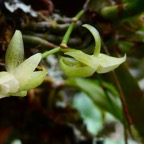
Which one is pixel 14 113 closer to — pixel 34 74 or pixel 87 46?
pixel 87 46

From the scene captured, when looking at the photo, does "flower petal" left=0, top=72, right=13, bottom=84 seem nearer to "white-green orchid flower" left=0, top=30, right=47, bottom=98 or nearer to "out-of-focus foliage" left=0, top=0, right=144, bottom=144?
"white-green orchid flower" left=0, top=30, right=47, bottom=98

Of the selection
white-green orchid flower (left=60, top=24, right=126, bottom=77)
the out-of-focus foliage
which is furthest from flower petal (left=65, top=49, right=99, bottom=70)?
the out-of-focus foliage

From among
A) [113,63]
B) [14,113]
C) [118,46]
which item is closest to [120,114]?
[118,46]

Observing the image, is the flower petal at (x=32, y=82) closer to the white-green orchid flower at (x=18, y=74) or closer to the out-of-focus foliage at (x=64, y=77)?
the white-green orchid flower at (x=18, y=74)

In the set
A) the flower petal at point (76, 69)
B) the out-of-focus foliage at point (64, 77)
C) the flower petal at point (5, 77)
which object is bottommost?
the out-of-focus foliage at point (64, 77)

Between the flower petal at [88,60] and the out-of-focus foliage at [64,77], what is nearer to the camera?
the flower petal at [88,60]

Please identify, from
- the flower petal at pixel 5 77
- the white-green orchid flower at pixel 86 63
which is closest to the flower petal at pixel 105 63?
the white-green orchid flower at pixel 86 63

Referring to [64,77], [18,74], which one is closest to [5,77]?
[18,74]
